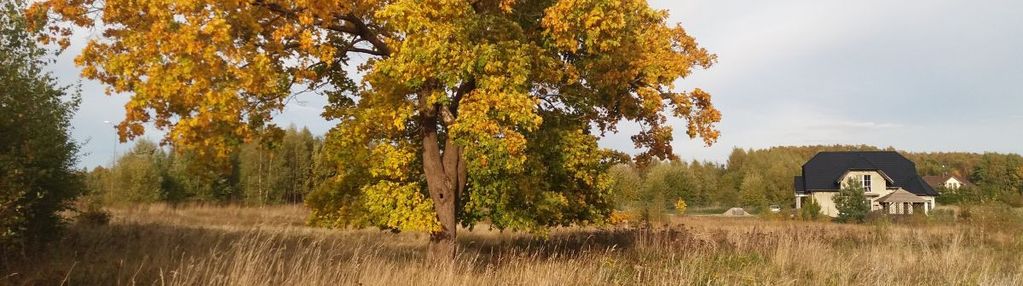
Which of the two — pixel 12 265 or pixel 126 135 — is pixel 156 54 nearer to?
pixel 126 135

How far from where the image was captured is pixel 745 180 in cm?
6962

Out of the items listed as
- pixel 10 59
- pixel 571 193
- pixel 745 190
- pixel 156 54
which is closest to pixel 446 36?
pixel 156 54

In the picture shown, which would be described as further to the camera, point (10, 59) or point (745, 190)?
point (745, 190)

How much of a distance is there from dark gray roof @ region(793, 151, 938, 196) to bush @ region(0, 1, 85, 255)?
5510 centimetres

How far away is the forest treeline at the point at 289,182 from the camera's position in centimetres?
2747

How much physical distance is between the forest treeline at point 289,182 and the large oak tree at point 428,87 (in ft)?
3.23

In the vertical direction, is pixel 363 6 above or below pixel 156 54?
above

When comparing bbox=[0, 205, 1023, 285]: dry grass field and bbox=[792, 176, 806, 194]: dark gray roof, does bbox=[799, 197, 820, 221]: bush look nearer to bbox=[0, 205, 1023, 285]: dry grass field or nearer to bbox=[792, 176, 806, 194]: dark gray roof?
bbox=[792, 176, 806, 194]: dark gray roof

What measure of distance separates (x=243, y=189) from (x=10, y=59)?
36125 mm

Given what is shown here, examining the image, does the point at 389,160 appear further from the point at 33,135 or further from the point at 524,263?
the point at 33,135

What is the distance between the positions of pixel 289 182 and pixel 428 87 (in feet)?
131

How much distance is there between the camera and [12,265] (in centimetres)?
843

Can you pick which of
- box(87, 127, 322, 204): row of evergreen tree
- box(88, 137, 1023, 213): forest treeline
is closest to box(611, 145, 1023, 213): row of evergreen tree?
box(88, 137, 1023, 213): forest treeline

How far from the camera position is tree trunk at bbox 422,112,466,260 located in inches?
417
